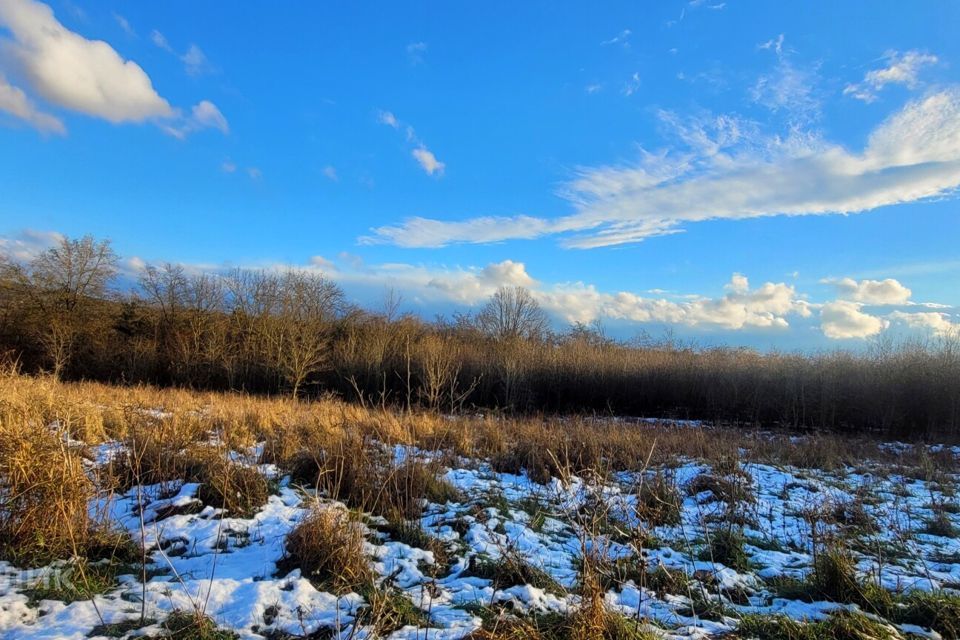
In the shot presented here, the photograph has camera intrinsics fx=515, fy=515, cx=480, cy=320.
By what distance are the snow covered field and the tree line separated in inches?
607

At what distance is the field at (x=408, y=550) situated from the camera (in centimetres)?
379

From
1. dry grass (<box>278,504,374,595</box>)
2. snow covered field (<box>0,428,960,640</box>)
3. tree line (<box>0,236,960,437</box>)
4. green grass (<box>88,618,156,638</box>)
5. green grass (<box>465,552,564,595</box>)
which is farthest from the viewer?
tree line (<box>0,236,960,437</box>)

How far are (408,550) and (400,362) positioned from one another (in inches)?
1095

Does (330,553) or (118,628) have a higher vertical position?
(330,553)

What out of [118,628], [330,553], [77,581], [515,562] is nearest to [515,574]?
[515,562]

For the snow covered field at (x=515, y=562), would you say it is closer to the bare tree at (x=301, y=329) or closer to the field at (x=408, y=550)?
the field at (x=408, y=550)

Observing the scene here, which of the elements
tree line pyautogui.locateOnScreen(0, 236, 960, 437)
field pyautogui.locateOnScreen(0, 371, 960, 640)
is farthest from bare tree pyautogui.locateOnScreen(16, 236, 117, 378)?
field pyautogui.locateOnScreen(0, 371, 960, 640)

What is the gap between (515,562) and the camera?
471 centimetres

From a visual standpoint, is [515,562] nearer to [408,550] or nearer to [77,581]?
[408,550]

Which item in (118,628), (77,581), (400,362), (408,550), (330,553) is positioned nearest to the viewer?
(118,628)

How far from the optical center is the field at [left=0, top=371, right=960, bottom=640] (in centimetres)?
379

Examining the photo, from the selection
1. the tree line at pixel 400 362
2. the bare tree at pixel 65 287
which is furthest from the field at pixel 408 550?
the bare tree at pixel 65 287

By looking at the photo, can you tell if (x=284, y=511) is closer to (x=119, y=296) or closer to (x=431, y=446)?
(x=431, y=446)

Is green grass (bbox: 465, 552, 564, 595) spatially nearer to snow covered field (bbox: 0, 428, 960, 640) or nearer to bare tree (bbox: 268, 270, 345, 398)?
snow covered field (bbox: 0, 428, 960, 640)
